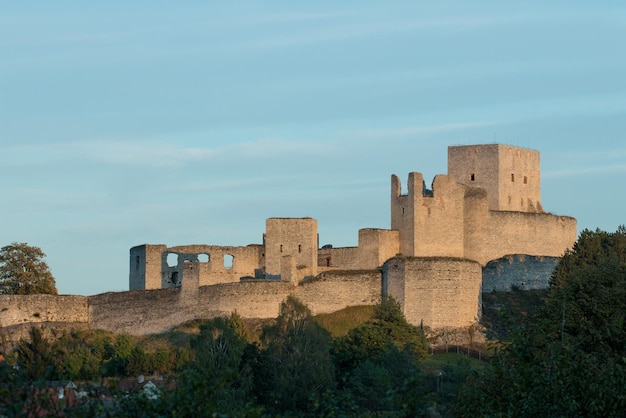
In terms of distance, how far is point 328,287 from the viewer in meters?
61.7

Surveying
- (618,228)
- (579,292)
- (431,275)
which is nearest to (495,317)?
(431,275)

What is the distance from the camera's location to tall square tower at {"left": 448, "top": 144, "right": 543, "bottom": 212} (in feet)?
228

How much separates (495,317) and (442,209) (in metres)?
4.66

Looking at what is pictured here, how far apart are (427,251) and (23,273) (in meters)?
17.5

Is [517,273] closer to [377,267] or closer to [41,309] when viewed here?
[377,267]

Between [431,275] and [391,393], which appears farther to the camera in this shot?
[431,275]

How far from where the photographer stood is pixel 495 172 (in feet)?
228

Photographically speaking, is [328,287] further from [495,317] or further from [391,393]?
[391,393]

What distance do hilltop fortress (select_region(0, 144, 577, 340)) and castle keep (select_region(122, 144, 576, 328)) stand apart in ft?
0.13

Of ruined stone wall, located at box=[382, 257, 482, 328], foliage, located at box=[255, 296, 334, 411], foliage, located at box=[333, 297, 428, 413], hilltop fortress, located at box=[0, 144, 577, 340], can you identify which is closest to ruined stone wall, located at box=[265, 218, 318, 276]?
hilltop fortress, located at box=[0, 144, 577, 340]

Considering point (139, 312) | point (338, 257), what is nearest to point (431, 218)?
point (338, 257)

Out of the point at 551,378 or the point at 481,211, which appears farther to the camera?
the point at 481,211

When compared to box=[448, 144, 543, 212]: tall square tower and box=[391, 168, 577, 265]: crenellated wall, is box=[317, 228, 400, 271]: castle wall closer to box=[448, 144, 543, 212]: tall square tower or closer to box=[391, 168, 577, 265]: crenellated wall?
box=[391, 168, 577, 265]: crenellated wall

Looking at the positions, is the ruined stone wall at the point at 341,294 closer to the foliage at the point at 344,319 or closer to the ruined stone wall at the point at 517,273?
the foliage at the point at 344,319
